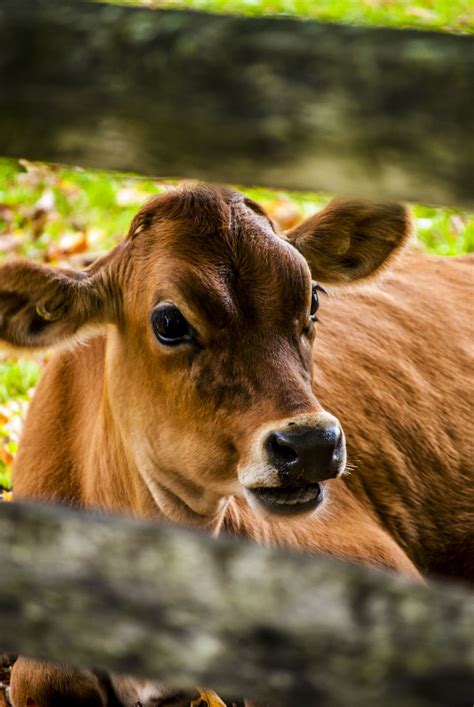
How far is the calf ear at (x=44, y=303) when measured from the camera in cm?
321

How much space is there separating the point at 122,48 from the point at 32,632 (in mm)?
805

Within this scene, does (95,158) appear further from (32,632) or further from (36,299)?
(36,299)

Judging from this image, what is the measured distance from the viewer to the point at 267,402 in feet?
→ 9.85

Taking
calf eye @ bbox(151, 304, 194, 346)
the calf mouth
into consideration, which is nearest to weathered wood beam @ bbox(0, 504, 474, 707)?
the calf mouth

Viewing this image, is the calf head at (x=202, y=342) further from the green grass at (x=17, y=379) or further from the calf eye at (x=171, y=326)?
the green grass at (x=17, y=379)

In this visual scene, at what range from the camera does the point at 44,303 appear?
10.7ft

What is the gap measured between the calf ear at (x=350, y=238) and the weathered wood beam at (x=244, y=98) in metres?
2.19

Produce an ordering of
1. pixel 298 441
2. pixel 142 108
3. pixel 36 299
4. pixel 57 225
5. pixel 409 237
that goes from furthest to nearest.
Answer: pixel 57 225
pixel 409 237
pixel 36 299
pixel 298 441
pixel 142 108

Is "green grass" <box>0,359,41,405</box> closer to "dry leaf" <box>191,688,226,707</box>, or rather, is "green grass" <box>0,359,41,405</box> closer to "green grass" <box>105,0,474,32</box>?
"dry leaf" <box>191,688,226,707</box>

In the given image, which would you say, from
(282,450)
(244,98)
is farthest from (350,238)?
(244,98)

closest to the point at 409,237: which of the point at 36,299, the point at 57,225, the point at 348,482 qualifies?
the point at 348,482

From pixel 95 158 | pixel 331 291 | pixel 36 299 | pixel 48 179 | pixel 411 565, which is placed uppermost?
pixel 95 158

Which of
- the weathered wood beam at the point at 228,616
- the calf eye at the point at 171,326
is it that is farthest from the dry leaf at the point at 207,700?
the weathered wood beam at the point at 228,616

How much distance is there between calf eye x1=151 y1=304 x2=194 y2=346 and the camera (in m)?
3.17
